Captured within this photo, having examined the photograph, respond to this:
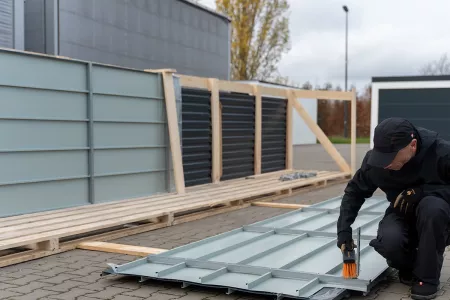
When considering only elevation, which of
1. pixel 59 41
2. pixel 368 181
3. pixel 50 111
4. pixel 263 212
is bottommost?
pixel 263 212

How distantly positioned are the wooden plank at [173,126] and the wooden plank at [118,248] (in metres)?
2.71

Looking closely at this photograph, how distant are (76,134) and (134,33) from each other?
17.1 feet

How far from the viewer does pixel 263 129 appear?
1155 cm

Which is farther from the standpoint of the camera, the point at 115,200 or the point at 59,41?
the point at 59,41

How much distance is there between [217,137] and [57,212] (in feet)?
12.1

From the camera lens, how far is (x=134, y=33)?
11.7 m

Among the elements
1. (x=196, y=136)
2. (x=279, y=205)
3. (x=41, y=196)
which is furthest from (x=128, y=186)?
(x=279, y=205)

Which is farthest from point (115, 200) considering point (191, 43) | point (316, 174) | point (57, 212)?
point (191, 43)

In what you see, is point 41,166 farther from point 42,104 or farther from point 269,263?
point 269,263

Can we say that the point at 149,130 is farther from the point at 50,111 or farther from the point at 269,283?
the point at 269,283

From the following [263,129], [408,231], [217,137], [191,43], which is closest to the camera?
[408,231]

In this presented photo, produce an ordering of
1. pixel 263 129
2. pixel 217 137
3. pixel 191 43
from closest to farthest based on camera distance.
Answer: pixel 217 137, pixel 263 129, pixel 191 43

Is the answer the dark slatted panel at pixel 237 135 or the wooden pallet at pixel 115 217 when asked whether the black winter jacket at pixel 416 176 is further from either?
the dark slatted panel at pixel 237 135

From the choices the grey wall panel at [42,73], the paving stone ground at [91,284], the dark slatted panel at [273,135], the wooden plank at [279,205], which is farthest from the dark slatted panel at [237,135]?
the paving stone ground at [91,284]
